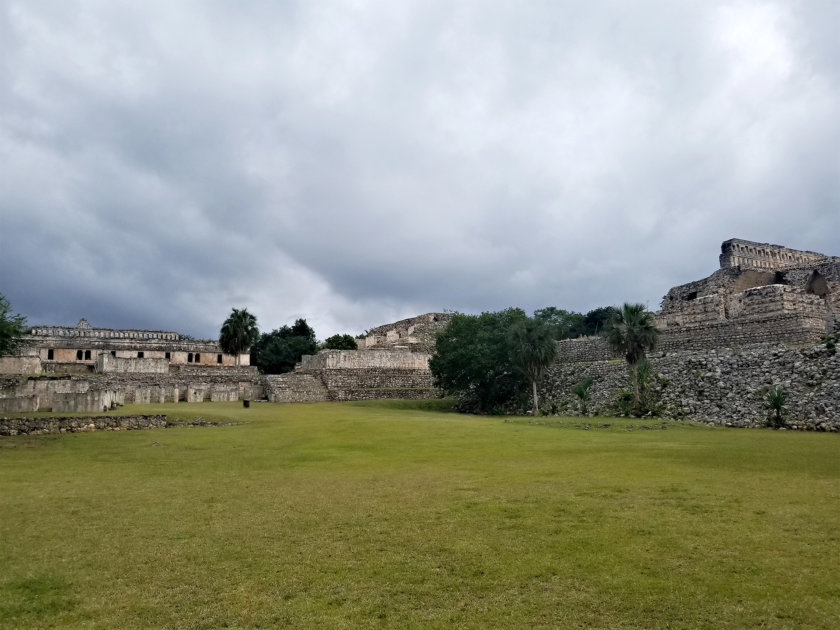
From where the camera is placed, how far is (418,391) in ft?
151

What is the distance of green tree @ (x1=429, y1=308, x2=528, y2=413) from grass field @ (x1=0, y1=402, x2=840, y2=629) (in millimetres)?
23102

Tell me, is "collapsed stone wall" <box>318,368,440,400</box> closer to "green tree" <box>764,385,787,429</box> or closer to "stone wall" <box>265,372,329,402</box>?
"stone wall" <box>265,372,329,402</box>

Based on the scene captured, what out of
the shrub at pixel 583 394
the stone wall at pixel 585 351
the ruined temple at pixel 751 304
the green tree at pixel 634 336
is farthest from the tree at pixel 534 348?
the ruined temple at pixel 751 304

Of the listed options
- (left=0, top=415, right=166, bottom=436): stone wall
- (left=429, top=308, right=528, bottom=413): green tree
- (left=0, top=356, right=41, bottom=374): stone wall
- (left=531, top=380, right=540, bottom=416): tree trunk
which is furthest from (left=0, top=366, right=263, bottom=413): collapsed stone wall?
(left=531, top=380, right=540, bottom=416): tree trunk

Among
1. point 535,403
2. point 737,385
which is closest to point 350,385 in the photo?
point 535,403

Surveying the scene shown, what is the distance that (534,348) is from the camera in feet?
108

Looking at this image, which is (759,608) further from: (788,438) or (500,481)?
(788,438)

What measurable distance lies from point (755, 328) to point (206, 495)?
90.4 feet

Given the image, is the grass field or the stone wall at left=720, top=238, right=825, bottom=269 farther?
the stone wall at left=720, top=238, right=825, bottom=269

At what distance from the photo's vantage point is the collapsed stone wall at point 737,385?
69.5 feet

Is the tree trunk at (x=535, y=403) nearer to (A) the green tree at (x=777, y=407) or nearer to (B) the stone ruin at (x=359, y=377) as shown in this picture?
(A) the green tree at (x=777, y=407)

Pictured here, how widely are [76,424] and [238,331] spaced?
33176mm

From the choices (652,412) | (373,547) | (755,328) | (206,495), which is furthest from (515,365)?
(373,547)

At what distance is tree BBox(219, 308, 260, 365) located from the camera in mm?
53812
